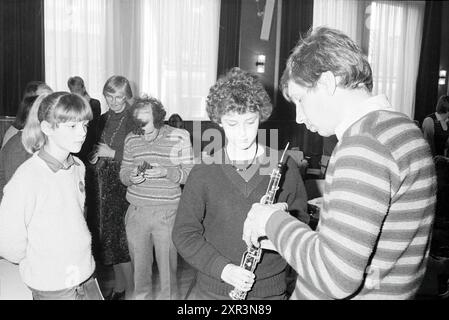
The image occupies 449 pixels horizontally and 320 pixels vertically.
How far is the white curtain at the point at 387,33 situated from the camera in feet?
28.3

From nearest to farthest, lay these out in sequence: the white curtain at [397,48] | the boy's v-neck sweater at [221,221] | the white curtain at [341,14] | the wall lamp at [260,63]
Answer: the boy's v-neck sweater at [221,221] < the wall lamp at [260,63] < the white curtain at [341,14] < the white curtain at [397,48]

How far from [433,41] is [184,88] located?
5.92m

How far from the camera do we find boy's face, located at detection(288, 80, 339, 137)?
1.09 metres

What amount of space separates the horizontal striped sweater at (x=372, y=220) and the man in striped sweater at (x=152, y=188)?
175 centimetres

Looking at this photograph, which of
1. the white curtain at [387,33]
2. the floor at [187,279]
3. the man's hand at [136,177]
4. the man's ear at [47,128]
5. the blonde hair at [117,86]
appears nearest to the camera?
the man's ear at [47,128]

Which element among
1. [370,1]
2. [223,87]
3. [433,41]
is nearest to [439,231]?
[223,87]

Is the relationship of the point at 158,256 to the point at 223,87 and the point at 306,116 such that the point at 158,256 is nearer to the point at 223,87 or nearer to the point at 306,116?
the point at 223,87

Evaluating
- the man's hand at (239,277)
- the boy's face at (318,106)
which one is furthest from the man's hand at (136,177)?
the boy's face at (318,106)

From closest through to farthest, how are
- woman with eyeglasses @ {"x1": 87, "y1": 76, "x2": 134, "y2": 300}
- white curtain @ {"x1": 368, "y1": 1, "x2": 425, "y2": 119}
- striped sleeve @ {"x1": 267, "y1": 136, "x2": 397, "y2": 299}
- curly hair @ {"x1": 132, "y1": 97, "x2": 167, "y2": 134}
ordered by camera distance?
striped sleeve @ {"x1": 267, "y1": 136, "x2": 397, "y2": 299}
curly hair @ {"x1": 132, "y1": 97, "x2": 167, "y2": 134}
woman with eyeglasses @ {"x1": 87, "y1": 76, "x2": 134, "y2": 300}
white curtain @ {"x1": 368, "y1": 1, "x2": 425, "y2": 119}

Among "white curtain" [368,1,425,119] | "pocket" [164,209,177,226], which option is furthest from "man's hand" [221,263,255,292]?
"white curtain" [368,1,425,119]

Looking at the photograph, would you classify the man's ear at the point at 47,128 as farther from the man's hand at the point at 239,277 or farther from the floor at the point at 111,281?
the man's hand at the point at 239,277

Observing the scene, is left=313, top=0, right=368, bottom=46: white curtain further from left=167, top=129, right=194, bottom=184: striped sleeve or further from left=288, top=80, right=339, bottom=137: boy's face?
left=288, top=80, right=339, bottom=137: boy's face

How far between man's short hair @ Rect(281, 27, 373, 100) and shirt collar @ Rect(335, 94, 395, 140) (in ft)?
0.22

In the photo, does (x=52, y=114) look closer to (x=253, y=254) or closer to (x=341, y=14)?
(x=253, y=254)
